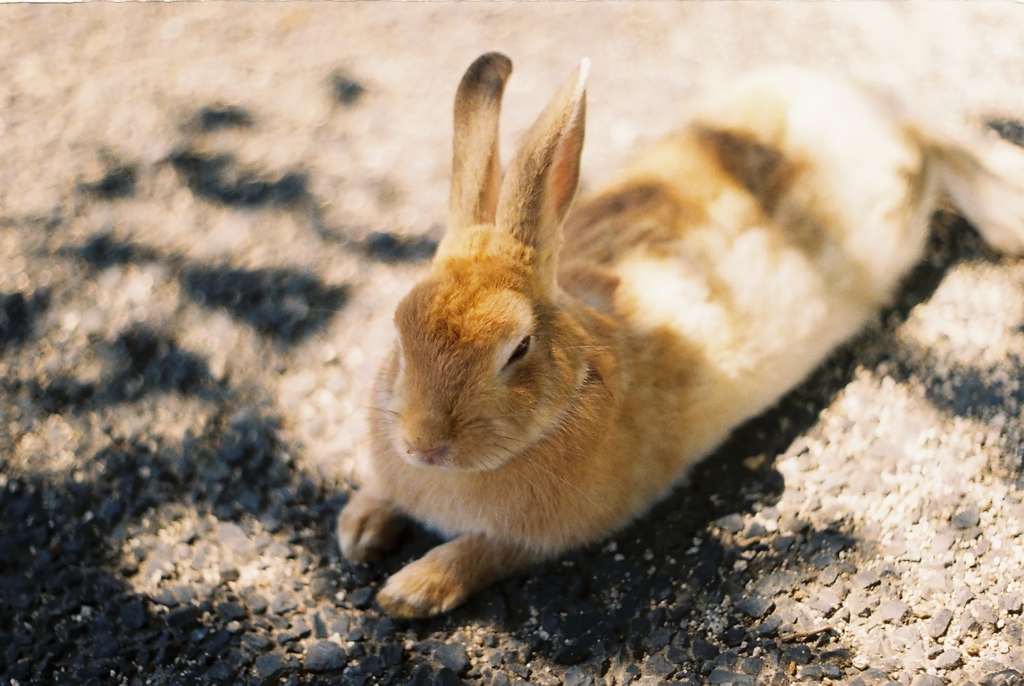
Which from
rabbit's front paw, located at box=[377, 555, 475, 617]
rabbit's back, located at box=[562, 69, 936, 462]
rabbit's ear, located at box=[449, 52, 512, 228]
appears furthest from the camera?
rabbit's back, located at box=[562, 69, 936, 462]

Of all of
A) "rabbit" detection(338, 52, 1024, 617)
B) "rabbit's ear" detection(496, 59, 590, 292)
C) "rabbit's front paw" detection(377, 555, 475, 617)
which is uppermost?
"rabbit's ear" detection(496, 59, 590, 292)

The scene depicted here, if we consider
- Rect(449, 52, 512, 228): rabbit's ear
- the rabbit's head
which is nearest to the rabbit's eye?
the rabbit's head

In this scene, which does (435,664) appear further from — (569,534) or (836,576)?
(836,576)

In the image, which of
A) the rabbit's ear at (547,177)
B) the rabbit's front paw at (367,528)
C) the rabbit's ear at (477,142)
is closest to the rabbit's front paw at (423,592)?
the rabbit's front paw at (367,528)

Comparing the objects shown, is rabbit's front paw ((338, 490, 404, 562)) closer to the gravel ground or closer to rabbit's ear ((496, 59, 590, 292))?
the gravel ground

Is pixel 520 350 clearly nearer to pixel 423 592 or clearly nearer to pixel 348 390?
pixel 423 592

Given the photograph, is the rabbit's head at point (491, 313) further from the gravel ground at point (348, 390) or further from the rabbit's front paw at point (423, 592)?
the gravel ground at point (348, 390)

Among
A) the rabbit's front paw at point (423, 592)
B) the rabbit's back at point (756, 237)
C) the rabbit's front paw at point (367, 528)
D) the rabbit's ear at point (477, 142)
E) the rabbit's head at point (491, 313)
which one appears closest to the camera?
the rabbit's head at point (491, 313)

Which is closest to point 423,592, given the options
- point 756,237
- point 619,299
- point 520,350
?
point 520,350
